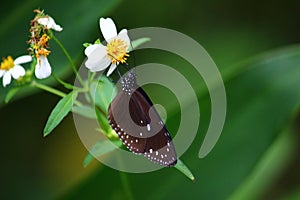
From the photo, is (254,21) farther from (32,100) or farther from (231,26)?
(32,100)

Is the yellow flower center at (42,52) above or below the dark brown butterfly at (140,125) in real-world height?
above

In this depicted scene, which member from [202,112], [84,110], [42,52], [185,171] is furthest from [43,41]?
[202,112]

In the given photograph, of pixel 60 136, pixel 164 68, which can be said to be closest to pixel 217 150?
pixel 164 68

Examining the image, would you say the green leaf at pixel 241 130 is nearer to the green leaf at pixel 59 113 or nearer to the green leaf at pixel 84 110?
the green leaf at pixel 84 110

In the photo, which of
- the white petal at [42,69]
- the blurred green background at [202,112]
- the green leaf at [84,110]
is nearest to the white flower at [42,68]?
the white petal at [42,69]

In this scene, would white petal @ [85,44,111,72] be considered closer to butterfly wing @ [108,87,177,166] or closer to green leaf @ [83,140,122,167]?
butterfly wing @ [108,87,177,166]

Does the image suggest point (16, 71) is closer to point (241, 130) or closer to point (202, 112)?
point (202, 112)
